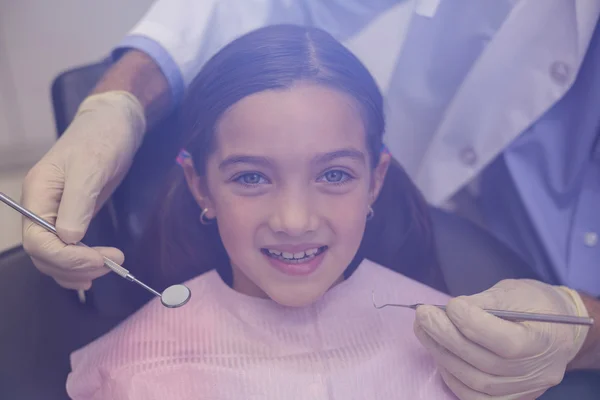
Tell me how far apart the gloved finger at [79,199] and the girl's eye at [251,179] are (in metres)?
0.19

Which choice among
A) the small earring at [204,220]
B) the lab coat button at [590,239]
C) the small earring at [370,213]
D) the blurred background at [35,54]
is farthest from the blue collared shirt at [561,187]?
the blurred background at [35,54]

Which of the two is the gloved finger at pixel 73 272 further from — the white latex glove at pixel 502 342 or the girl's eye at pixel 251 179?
the white latex glove at pixel 502 342

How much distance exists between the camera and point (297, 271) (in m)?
0.71

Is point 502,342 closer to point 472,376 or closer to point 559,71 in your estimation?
point 472,376

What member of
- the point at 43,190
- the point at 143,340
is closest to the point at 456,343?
the point at 143,340

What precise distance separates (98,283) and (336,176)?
41 cm

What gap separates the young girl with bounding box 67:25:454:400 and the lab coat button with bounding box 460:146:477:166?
0.92 feet

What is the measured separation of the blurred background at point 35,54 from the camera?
5.03ft

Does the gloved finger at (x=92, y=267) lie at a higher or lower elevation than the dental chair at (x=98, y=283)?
higher

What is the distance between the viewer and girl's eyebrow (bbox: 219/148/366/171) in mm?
672

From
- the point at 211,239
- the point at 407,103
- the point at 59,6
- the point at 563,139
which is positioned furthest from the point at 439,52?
the point at 59,6

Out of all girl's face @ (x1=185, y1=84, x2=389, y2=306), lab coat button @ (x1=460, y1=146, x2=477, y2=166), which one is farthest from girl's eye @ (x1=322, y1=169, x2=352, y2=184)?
lab coat button @ (x1=460, y1=146, x2=477, y2=166)

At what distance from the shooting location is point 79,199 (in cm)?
72

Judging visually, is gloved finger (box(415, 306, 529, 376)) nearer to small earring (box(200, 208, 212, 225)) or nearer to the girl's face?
the girl's face
